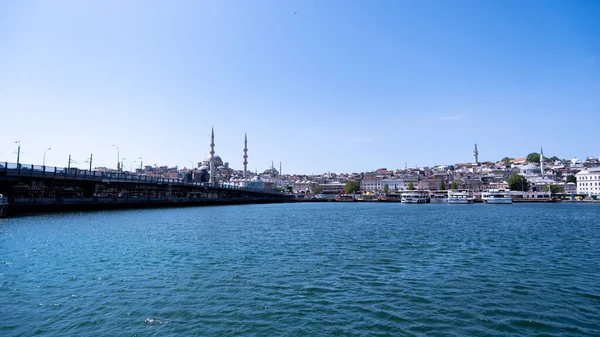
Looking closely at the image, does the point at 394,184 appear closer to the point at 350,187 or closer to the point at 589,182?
the point at 350,187

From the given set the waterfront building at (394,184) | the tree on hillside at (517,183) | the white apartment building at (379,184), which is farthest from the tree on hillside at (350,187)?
the tree on hillside at (517,183)

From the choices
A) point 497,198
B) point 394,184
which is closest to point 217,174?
point 394,184

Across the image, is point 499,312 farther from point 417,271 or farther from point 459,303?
point 417,271

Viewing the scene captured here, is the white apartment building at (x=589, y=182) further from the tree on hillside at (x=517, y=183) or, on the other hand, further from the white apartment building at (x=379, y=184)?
the white apartment building at (x=379, y=184)

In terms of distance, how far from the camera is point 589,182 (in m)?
121

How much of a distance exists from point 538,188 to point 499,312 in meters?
160

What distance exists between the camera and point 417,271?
582 inches

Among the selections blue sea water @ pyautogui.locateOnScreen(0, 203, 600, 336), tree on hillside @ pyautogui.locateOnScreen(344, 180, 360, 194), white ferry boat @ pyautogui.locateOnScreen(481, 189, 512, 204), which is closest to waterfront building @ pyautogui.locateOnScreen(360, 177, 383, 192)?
tree on hillside @ pyautogui.locateOnScreen(344, 180, 360, 194)

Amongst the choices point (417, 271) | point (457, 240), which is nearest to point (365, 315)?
point (417, 271)

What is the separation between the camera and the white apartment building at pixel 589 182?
4677 inches

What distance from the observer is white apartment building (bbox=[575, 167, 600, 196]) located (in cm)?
11879

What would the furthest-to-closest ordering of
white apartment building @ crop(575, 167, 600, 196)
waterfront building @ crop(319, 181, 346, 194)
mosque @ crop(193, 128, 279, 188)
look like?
waterfront building @ crop(319, 181, 346, 194) < mosque @ crop(193, 128, 279, 188) < white apartment building @ crop(575, 167, 600, 196)

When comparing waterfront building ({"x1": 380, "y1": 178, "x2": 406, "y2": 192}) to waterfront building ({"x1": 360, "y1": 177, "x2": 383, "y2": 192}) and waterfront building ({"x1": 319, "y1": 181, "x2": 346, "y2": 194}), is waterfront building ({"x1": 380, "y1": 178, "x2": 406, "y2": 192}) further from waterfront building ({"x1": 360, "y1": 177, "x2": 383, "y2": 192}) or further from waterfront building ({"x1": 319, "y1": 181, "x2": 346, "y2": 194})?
waterfront building ({"x1": 319, "y1": 181, "x2": 346, "y2": 194})

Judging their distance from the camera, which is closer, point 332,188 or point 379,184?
point 379,184
